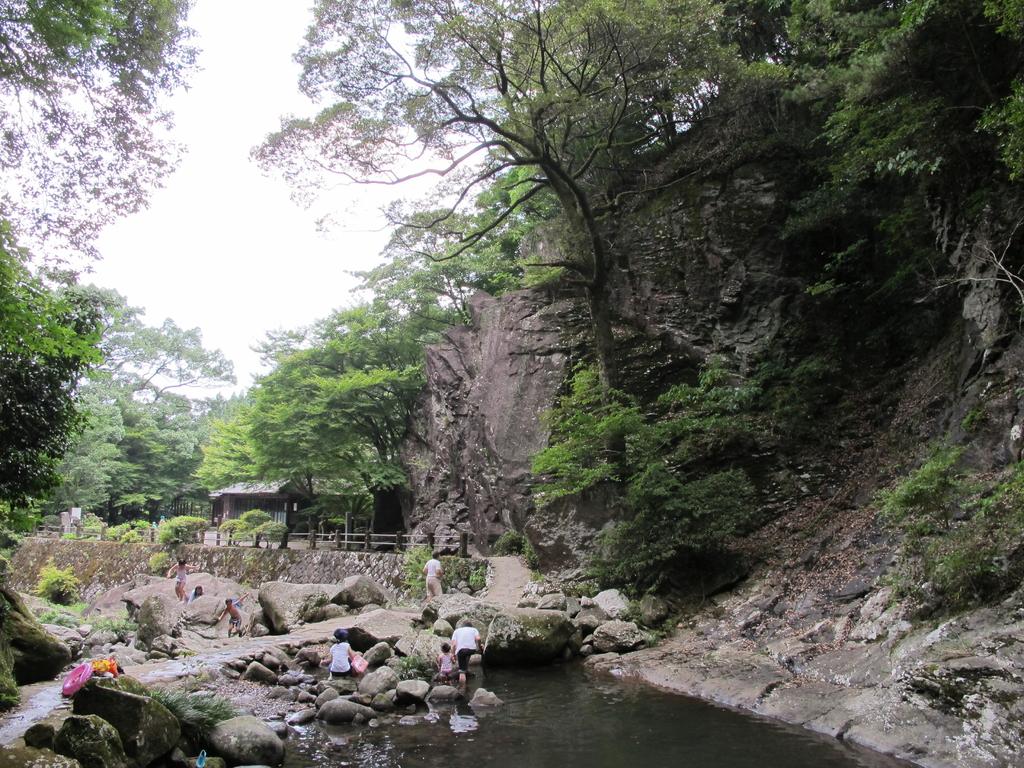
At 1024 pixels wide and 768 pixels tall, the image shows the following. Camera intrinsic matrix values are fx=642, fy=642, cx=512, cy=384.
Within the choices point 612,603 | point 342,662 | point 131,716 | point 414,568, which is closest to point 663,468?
point 612,603

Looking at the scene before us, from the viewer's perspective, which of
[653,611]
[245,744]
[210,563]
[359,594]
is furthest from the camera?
[210,563]

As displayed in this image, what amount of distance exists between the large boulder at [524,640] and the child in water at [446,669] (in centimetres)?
110

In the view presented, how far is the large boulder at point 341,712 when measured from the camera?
8.07m

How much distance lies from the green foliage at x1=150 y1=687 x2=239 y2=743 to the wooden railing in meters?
12.1

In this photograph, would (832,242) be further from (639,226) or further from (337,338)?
(337,338)

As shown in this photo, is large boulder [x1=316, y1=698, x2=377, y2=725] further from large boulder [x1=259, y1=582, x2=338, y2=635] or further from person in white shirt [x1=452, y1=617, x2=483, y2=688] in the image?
large boulder [x1=259, y1=582, x2=338, y2=635]

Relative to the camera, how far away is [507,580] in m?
16.4

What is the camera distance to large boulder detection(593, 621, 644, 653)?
1097 centimetres

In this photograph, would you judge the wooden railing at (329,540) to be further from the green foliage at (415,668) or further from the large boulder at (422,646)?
the green foliage at (415,668)

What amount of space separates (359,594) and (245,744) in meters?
8.90

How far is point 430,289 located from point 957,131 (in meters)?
18.5

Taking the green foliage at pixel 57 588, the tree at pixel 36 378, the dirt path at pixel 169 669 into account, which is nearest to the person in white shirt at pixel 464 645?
the dirt path at pixel 169 669

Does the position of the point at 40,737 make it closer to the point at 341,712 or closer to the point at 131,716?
the point at 131,716

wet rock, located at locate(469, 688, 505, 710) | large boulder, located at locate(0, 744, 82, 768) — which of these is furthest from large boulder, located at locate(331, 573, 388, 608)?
large boulder, located at locate(0, 744, 82, 768)
